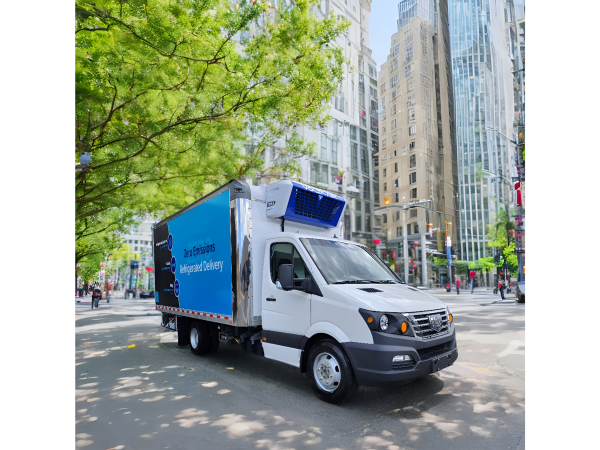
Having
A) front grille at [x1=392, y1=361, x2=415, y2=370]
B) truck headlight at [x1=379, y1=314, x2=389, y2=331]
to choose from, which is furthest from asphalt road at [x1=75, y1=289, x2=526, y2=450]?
truck headlight at [x1=379, y1=314, x2=389, y2=331]

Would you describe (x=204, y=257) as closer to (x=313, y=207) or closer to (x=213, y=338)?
(x=213, y=338)

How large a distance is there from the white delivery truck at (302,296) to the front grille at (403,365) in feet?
0.04

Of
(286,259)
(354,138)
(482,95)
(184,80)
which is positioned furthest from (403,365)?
(482,95)

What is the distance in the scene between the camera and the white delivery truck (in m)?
4.77

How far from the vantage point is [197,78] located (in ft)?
33.4

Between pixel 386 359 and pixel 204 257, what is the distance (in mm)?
4201

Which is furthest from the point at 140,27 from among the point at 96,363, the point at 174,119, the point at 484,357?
the point at 484,357

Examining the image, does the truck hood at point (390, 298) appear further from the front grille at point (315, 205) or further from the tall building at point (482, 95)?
the tall building at point (482, 95)

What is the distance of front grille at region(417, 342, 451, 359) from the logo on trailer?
9.2 inches

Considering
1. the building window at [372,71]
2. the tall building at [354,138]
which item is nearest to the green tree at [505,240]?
the tall building at [354,138]

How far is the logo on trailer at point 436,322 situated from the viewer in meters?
5.10
